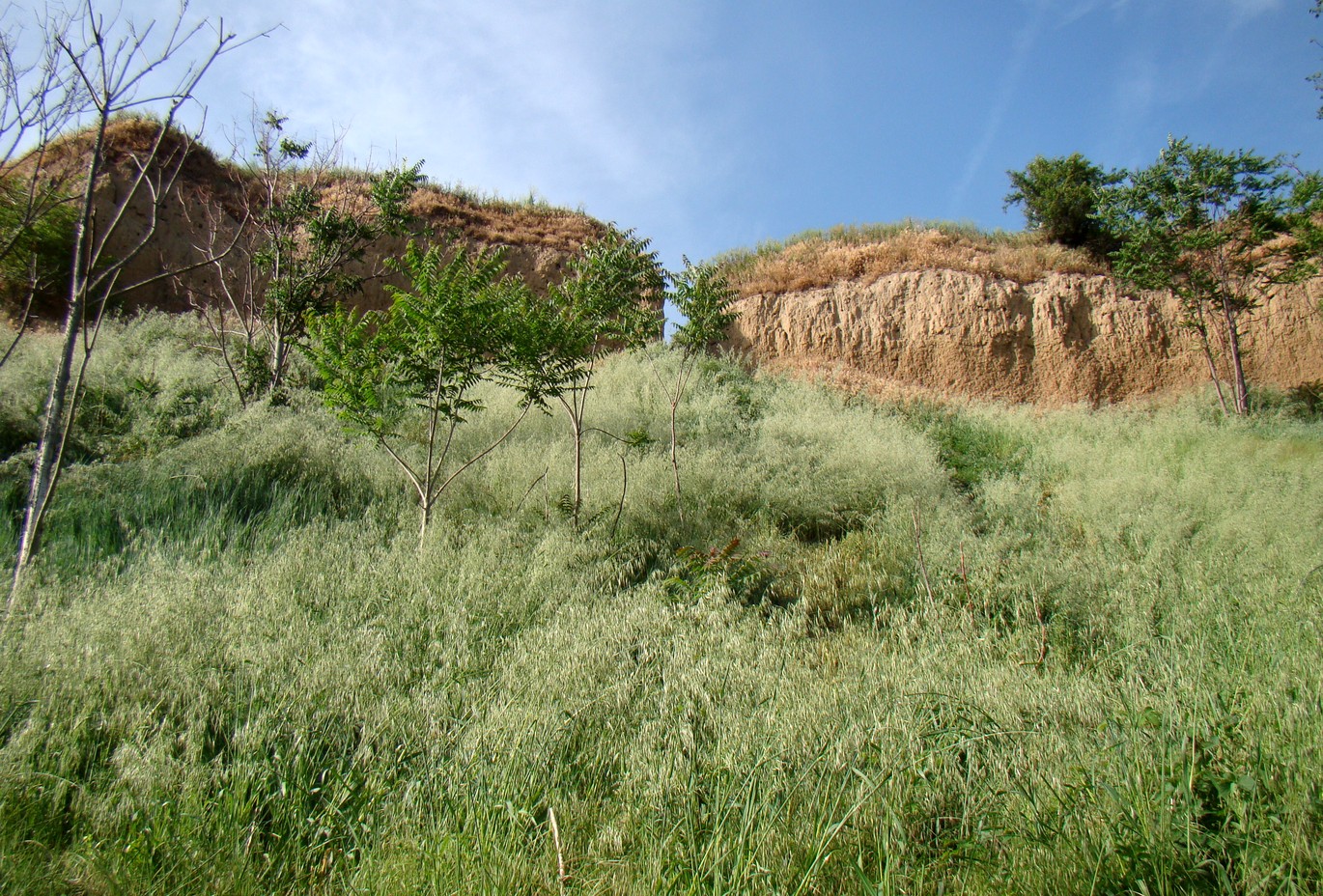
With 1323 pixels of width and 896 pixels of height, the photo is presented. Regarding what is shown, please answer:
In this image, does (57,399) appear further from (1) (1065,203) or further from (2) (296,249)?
(1) (1065,203)

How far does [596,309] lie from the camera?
28.8ft

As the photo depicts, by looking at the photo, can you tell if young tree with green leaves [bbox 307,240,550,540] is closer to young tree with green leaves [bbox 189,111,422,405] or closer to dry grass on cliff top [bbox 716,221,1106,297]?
young tree with green leaves [bbox 189,111,422,405]

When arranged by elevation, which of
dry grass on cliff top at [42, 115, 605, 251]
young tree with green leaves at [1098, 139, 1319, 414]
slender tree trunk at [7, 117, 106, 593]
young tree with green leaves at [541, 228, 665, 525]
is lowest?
slender tree trunk at [7, 117, 106, 593]

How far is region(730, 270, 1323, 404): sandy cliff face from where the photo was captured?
1412 cm

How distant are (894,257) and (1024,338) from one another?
408cm

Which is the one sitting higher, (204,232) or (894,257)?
(894,257)

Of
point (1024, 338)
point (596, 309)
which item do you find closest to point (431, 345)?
point (596, 309)

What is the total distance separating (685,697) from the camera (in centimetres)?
359

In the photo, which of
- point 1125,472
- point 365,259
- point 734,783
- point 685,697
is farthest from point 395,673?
point 365,259

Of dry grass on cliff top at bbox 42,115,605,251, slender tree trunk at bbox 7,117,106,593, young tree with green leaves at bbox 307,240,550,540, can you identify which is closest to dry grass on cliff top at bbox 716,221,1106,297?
dry grass on cliff top at bbox 42,115,605,251

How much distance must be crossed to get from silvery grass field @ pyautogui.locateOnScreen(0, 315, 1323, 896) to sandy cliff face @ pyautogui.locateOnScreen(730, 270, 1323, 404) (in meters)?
6.52

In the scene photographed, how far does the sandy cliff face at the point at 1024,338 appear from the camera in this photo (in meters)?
14.1

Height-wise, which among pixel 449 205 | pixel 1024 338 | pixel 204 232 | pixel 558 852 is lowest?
pixel 558 852

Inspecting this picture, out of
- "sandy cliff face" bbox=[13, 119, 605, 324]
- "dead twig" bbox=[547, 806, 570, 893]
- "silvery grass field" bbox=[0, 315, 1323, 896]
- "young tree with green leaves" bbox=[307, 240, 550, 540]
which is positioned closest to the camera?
"dead twig" bbox=[547, 806, 570, 893]
